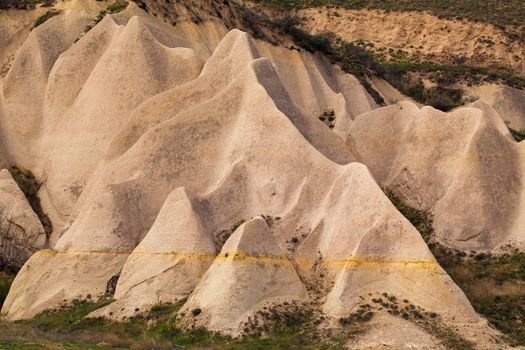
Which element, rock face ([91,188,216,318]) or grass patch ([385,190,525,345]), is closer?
grass patch ([385,190,525,345])

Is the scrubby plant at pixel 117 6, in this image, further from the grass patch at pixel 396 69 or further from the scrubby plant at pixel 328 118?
the scrubby plant at pixel 328 118

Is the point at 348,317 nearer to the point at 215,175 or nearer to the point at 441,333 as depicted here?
the point at 441,333

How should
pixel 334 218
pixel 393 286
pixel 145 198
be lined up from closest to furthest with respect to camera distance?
pixel 393 286
pixel 334 218
pixel 145 198

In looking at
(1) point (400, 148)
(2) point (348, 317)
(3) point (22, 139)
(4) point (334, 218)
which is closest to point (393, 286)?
(2) point (348, 317)

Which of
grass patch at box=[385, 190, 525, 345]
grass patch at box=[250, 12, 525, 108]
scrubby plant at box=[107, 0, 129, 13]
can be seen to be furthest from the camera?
grass patch at box=[250, 12, 525, 108]

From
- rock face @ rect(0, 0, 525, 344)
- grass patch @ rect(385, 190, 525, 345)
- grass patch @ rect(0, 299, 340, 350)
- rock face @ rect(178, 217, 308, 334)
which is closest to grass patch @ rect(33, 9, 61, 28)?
rock face @ rect(0, 0, 525, 344)

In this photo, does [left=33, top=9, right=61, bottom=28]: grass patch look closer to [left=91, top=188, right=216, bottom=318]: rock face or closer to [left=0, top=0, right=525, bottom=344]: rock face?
[left=0, top=0, right=525, bottom=344]: rock face
